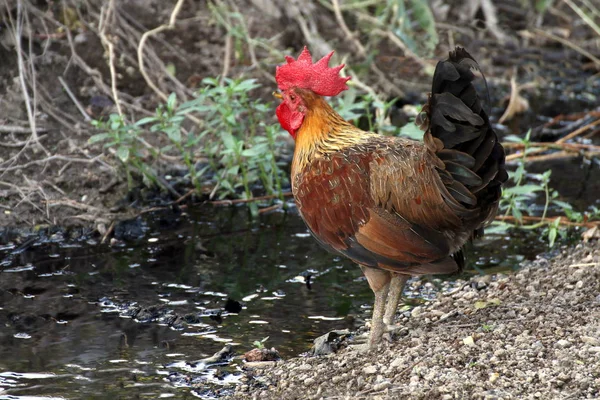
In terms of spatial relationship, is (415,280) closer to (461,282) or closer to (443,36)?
(461,282)

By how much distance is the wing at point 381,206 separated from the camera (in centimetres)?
479

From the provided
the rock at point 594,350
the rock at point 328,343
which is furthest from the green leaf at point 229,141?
the rock at point 594,350

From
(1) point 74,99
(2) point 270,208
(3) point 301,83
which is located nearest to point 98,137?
(1) point 74,99

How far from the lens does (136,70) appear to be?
9.62 metres

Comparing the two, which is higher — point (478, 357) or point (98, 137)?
point (98, 137)

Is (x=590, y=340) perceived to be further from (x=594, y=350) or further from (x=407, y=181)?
(x=407, y=181)

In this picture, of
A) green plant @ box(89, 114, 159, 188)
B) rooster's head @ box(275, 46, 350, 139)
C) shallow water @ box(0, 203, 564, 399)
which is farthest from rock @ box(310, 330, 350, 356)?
green plant @ box(89, 114, 159, 188)

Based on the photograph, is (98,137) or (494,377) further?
(98,137)

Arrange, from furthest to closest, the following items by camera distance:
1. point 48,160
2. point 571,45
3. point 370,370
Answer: point 571,45 < point 48,160 < point 370,370

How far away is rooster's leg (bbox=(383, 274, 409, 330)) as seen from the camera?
515 centimetres

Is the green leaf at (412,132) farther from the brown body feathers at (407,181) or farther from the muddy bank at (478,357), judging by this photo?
the brown body feathers at (407,181)

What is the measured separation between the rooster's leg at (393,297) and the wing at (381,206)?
0.30m

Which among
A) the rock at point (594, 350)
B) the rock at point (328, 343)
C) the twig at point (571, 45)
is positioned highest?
the twig at point (571, 45)

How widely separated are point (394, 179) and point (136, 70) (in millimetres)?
5465
